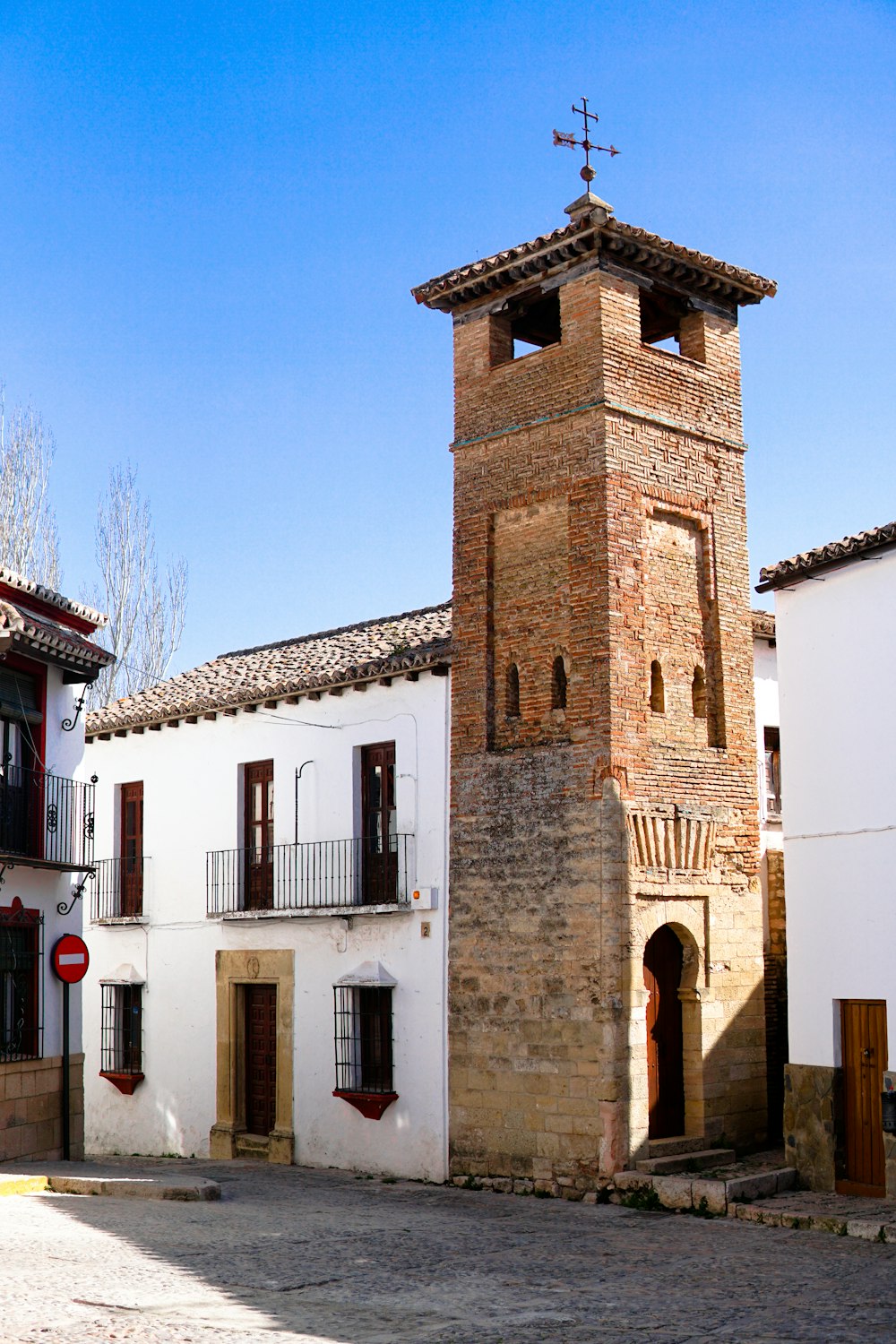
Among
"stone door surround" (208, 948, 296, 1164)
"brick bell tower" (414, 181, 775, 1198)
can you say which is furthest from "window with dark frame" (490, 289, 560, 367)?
"stone door surround" (208, 948, 296, 1164)

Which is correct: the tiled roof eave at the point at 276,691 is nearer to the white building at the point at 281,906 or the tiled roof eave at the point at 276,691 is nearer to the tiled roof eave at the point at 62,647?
the white building at the point at 281,906

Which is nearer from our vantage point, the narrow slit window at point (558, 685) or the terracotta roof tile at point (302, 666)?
the narrow slit window at point (558, 685)

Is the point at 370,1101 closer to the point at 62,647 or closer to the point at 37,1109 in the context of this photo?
the point at 37,1109

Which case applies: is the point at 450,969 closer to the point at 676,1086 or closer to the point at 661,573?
the point at 676,1086

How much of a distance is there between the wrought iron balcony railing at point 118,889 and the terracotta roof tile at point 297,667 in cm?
178

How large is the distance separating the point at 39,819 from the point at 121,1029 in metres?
5.94

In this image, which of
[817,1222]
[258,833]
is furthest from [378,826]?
[817,1222]

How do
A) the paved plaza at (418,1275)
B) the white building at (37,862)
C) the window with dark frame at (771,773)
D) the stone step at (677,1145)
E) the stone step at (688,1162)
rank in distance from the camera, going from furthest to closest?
the window with dark frame at (771,773)
the white building at (37,862)
the stone step at (677,1145)
the stone step at (688,1162)
the paved plaza at (418,1275)

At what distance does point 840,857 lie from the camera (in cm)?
1356

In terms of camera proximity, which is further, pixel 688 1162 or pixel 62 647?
pixel 62 647

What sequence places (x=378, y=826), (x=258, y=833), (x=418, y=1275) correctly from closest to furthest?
(x=418, y=1275)
(x=378, y=826)
(x=258, y=833)

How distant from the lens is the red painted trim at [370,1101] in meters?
16.2

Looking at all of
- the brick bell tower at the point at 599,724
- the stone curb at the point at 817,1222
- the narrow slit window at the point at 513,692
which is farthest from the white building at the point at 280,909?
the stone curb at the point at 817,1222

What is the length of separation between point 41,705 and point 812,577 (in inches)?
298
